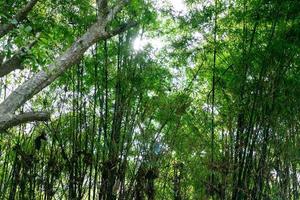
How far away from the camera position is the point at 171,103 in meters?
6.79

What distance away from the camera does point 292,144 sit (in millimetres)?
6469

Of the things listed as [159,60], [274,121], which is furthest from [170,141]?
[274,121]

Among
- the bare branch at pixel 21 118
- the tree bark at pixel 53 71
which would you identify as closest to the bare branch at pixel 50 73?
the tree bark at pixel 53 71

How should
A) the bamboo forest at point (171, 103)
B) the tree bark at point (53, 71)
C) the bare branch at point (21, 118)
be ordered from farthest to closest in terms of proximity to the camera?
the bamboo forest at point (171, 103) < the tree bark at point (53, 71) < the bare branch at point (21, 118)

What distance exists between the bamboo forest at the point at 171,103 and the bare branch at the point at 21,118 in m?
1.93

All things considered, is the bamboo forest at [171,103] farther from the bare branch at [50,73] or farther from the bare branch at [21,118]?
the bare branch at [21,118]

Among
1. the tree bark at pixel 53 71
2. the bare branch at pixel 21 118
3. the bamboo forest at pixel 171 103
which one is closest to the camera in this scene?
the bare branch at pixel 21 118

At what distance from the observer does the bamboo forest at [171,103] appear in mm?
5777

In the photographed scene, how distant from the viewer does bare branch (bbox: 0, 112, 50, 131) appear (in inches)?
126

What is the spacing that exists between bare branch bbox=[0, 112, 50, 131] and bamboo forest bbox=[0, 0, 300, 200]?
75.8 inches

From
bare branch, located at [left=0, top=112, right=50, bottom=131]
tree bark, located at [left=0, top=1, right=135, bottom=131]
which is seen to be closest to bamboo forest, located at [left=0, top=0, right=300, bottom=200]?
tree bark, located at [left=0, top=1, right=135, bottom=131]

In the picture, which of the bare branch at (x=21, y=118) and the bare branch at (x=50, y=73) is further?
the bare branch at (x=50, y=73)

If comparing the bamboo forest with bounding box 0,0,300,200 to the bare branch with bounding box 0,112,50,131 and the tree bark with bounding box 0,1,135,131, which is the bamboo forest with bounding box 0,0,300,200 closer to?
the tree bark with bounding box 0,1,135,131

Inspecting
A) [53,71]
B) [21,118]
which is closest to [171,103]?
[53,71]
